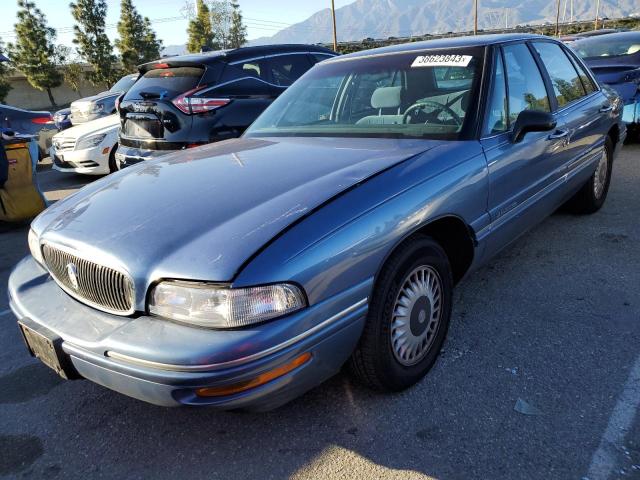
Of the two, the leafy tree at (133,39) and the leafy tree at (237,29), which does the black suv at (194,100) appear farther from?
the leafy tree at (237,29)

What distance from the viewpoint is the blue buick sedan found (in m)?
1.84

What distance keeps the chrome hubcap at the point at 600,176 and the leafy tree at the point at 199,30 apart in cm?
4887

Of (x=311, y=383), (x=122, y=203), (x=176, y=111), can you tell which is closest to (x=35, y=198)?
(x=176, y=111)

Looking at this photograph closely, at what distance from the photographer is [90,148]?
25.9 ft

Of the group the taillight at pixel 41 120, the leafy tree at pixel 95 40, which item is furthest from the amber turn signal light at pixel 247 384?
the leafy tree at pixel 95 40

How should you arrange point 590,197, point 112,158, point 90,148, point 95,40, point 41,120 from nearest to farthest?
1. point 590,197
2. point 41,120
3. point 90,148
4. point 112,158
5. point 95,40

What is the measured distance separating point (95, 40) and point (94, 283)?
39785 millimetres

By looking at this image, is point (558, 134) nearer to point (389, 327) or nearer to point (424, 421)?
point (389, 327)

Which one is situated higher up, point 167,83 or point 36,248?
point 167,83

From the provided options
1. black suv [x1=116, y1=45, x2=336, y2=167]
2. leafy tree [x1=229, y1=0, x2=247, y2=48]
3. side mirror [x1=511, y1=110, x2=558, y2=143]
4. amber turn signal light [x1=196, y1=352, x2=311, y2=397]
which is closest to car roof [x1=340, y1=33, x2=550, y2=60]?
side mirror [x1=511, y1=110, x2=558, y2=143]

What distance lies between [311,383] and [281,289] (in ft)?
1.45

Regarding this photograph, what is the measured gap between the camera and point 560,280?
140 inches

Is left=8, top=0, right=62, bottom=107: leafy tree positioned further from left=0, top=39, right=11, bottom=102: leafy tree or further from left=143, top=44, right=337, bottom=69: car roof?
left=143, top=44, right=337, bottom=69: car roof

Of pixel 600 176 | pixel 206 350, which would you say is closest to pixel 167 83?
pixel 600 176
